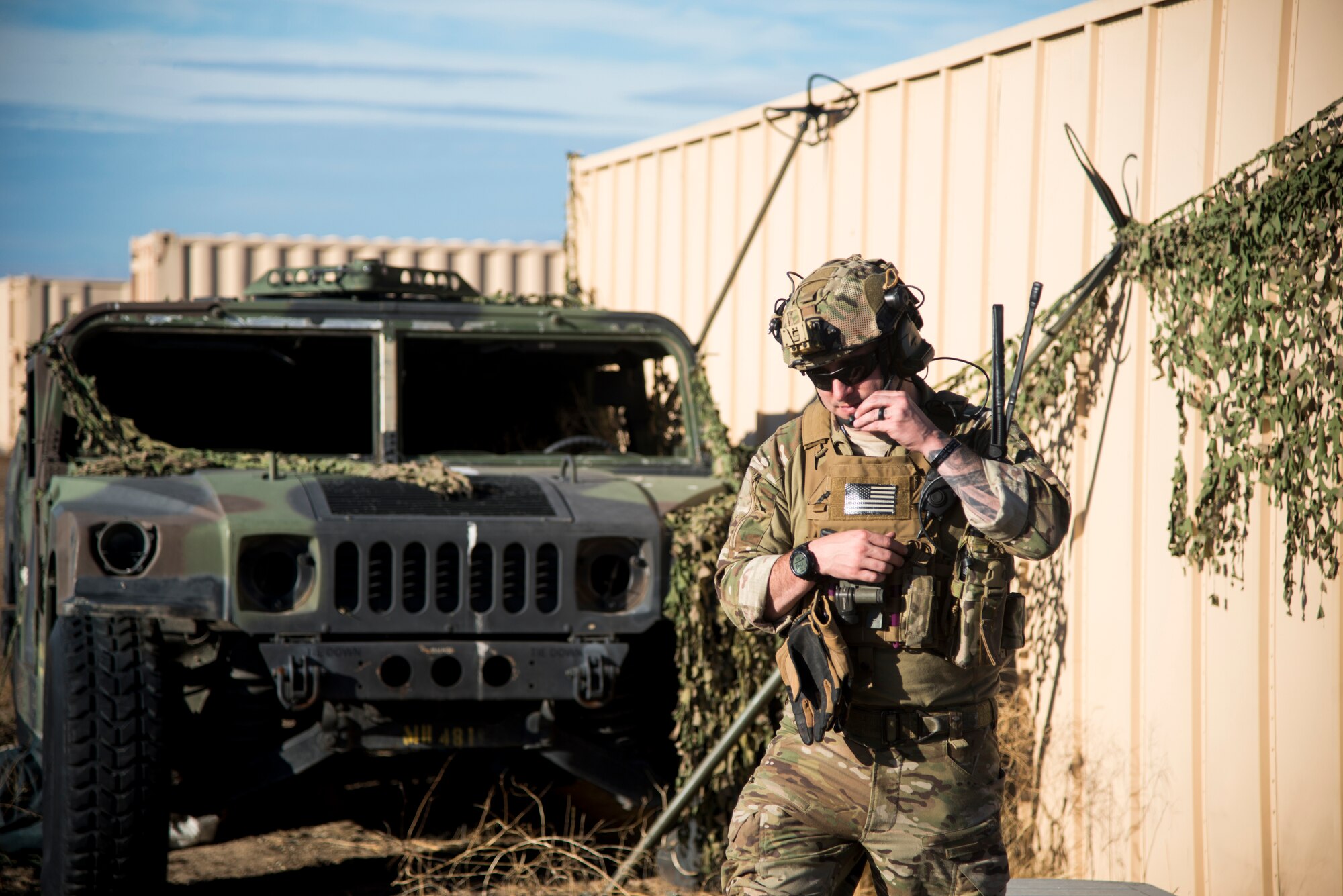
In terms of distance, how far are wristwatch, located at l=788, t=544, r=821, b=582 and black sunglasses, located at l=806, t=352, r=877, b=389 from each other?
0.30 meters

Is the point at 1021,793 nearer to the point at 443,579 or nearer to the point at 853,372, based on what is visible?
the point at 443,579

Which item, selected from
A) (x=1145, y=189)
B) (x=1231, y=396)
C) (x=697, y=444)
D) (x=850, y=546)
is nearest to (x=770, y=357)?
(x=697, y=444)

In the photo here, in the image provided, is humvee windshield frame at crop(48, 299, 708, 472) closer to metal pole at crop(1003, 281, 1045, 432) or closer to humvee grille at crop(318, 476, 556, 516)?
humvee grille at crop(318, 476, 556, 516)

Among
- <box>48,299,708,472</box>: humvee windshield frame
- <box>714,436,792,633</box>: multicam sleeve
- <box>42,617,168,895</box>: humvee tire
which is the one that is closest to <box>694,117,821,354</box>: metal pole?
<box>48,299,708,472</box>: humvee windshield frame

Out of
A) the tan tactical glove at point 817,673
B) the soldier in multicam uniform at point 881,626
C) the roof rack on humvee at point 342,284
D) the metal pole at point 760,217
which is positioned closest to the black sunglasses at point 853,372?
the soldier in multicam uniform at point 881,626

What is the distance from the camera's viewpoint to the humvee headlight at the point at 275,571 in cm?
377

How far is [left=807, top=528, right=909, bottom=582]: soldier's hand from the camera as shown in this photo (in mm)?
2336

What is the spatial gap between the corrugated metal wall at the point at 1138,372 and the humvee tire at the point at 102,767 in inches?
107

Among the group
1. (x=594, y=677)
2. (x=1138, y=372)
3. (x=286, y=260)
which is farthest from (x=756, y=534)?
(x=286, y=260)

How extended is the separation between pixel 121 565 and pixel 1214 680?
298 centimetres

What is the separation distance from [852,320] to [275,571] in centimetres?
206

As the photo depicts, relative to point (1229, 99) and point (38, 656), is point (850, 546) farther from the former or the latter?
point (38, 656)

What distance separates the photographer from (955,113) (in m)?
5.09

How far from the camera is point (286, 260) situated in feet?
41.0
